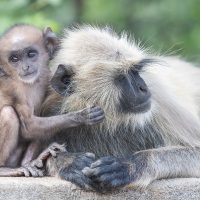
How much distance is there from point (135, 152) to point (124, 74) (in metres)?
0.56

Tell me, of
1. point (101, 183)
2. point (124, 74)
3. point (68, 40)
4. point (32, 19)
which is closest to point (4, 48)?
point (68, 40)

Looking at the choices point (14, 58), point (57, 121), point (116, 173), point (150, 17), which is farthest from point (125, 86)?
point (150, 17)

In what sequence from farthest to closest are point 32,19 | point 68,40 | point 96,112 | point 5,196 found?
point 32,19 < point 68,40 < point 96,112 < point 5,196

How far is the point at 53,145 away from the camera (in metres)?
5.64

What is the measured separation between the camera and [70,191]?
5191mm

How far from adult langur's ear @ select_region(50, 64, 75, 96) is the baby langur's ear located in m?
0.21

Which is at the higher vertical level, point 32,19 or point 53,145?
point 32,19

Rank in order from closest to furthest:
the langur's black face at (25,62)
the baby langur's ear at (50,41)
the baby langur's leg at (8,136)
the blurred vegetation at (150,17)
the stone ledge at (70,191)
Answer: the stone ledge at (70,191) → the baby langur's leg at (8,136) → the langur's black face at (25,62) → the baby langur's ear at (50,41) → the blurred vegetation at (150,17)

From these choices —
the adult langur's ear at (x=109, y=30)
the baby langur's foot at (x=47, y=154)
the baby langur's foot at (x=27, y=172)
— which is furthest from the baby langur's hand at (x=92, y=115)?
the adult langur's ear at (x=109, y=30)

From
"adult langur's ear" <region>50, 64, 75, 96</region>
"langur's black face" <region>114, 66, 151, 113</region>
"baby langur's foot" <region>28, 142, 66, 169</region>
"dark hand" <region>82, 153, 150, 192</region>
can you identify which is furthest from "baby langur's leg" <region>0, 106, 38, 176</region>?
"langur's black face" <region>114, 66, 151, 113</region>

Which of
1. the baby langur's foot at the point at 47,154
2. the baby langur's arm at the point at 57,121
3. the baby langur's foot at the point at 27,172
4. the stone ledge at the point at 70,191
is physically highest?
the baby langur's arm at the point at 57,121

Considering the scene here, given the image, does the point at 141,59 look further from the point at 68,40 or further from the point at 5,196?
the point at 5,196

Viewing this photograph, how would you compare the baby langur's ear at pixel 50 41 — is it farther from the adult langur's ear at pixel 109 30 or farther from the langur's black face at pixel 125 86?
the adult langur's ear at pixel 109 30

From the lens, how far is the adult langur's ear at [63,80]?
5.59 meters
